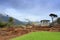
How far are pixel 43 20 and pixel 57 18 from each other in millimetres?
4869

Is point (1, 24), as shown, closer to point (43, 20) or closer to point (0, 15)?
point (0, 15)

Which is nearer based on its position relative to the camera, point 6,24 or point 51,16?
point 6,24

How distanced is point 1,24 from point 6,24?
192 cm

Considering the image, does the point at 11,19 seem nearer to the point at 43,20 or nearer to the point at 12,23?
the point at 12,23

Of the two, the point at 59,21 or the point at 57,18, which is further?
the point at 57,18

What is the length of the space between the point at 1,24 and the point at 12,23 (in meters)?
3.82

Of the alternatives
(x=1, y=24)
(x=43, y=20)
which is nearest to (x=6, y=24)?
(x=1, y=24)

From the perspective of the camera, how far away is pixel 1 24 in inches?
1734

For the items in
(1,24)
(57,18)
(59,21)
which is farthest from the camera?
(57,18)

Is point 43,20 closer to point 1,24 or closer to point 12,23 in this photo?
point 12,23

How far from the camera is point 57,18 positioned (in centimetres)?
5247

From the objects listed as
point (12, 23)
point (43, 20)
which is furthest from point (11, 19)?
point (43, 20)

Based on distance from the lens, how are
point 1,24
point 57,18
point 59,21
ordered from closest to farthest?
point 1,24 → point 59,21 → point 57,18

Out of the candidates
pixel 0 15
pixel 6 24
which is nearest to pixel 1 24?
pixel 6 24
